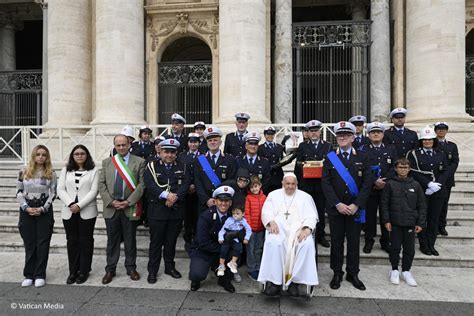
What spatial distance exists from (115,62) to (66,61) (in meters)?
2.17

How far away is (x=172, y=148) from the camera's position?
513 centimetres

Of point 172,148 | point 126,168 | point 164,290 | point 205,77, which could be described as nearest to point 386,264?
point 164,290

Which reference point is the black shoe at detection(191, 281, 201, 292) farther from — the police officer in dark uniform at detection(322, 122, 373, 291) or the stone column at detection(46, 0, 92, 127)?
the stone column at detection(46, 0, 92, 127)

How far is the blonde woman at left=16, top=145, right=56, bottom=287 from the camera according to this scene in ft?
15.9

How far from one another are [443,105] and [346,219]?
7802mm

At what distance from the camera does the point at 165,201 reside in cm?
504

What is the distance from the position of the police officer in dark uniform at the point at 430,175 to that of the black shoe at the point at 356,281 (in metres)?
1.77

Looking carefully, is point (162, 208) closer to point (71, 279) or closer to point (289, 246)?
point (71, 279)

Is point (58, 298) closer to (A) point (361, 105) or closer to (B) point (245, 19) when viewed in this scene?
(B) point (245, 19)

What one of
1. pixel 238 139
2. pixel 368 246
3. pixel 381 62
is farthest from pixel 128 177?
pixel 381 62

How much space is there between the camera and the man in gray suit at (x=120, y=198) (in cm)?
506

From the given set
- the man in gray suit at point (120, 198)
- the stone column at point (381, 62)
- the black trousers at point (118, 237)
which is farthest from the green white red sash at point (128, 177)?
the stone column at point (381, 62)

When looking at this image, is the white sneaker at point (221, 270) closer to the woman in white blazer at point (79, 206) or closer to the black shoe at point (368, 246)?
the woman in white blazer at point (79, 206)

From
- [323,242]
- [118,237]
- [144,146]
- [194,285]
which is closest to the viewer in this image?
[194,285]
